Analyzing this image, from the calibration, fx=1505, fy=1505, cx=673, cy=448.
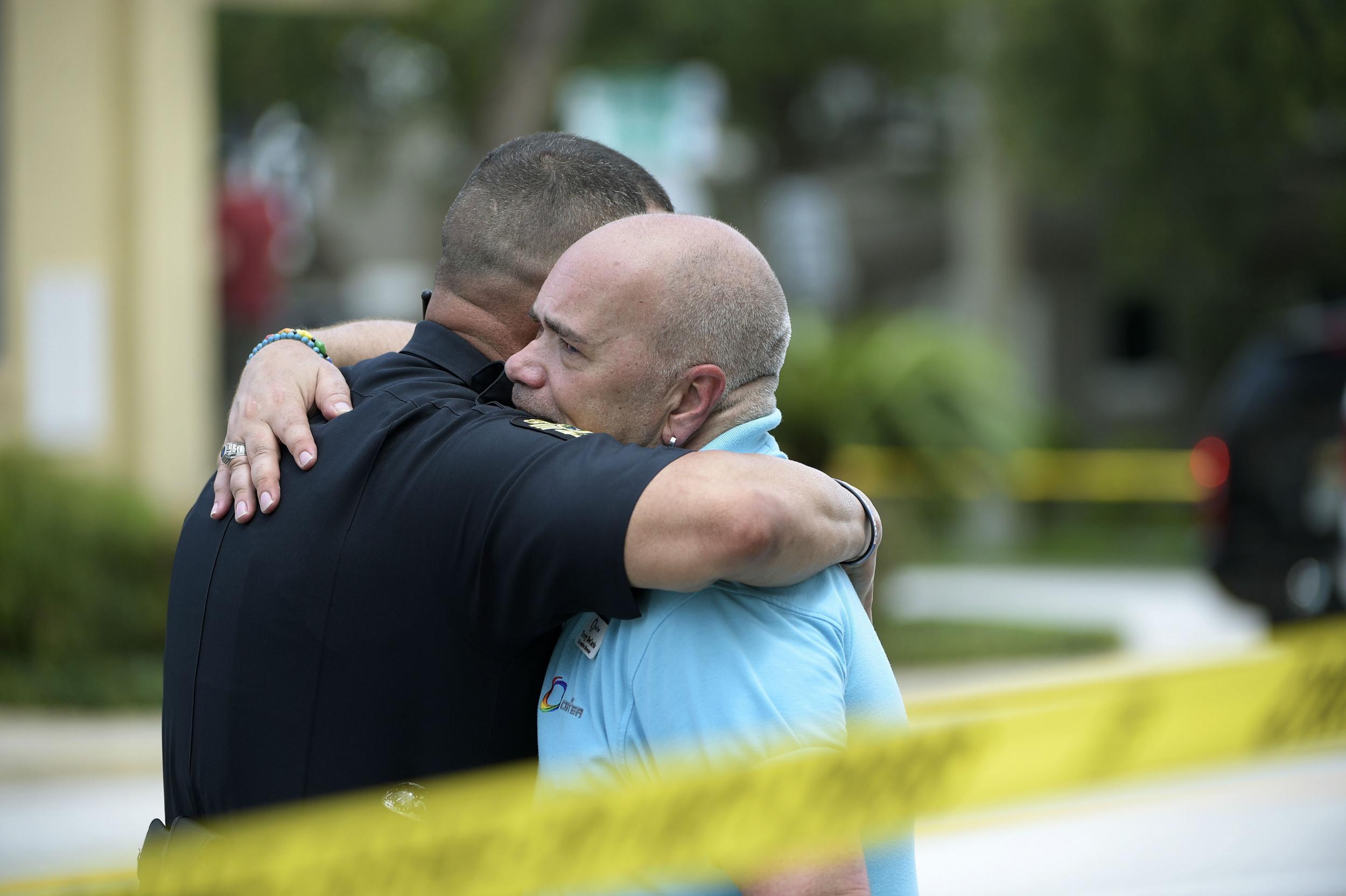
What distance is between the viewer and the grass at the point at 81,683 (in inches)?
321

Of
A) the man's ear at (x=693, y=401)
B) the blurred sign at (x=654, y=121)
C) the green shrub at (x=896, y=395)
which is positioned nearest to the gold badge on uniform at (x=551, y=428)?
the man's ear at (x=693, y=401)

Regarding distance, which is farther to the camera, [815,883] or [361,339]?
[361,339]

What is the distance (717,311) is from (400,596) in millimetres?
552

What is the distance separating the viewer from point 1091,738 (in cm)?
210

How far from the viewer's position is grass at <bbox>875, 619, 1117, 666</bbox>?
370 inches

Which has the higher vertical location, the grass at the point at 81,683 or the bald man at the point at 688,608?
the bald man at the point at 688,608

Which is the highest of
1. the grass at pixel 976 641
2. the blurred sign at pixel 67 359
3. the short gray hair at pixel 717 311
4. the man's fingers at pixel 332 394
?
the short gray hair at pixel 717 311

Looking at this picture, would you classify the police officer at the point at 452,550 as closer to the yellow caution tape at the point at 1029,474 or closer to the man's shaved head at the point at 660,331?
the man's shaved head at the point at 660,331

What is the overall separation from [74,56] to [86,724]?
4.28m

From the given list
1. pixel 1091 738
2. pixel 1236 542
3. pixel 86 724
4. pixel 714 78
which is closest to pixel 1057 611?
pixel 1236 542

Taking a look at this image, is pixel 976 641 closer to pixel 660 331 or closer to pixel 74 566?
pixel 74 566

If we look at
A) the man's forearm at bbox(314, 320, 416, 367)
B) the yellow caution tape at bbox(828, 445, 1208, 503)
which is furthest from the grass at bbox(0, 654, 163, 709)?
the man's forearm at bbox(314, 320, 416, 367)

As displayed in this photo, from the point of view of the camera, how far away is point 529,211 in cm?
218

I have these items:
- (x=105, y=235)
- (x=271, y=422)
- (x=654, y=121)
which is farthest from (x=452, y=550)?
(x=105, y=235)
